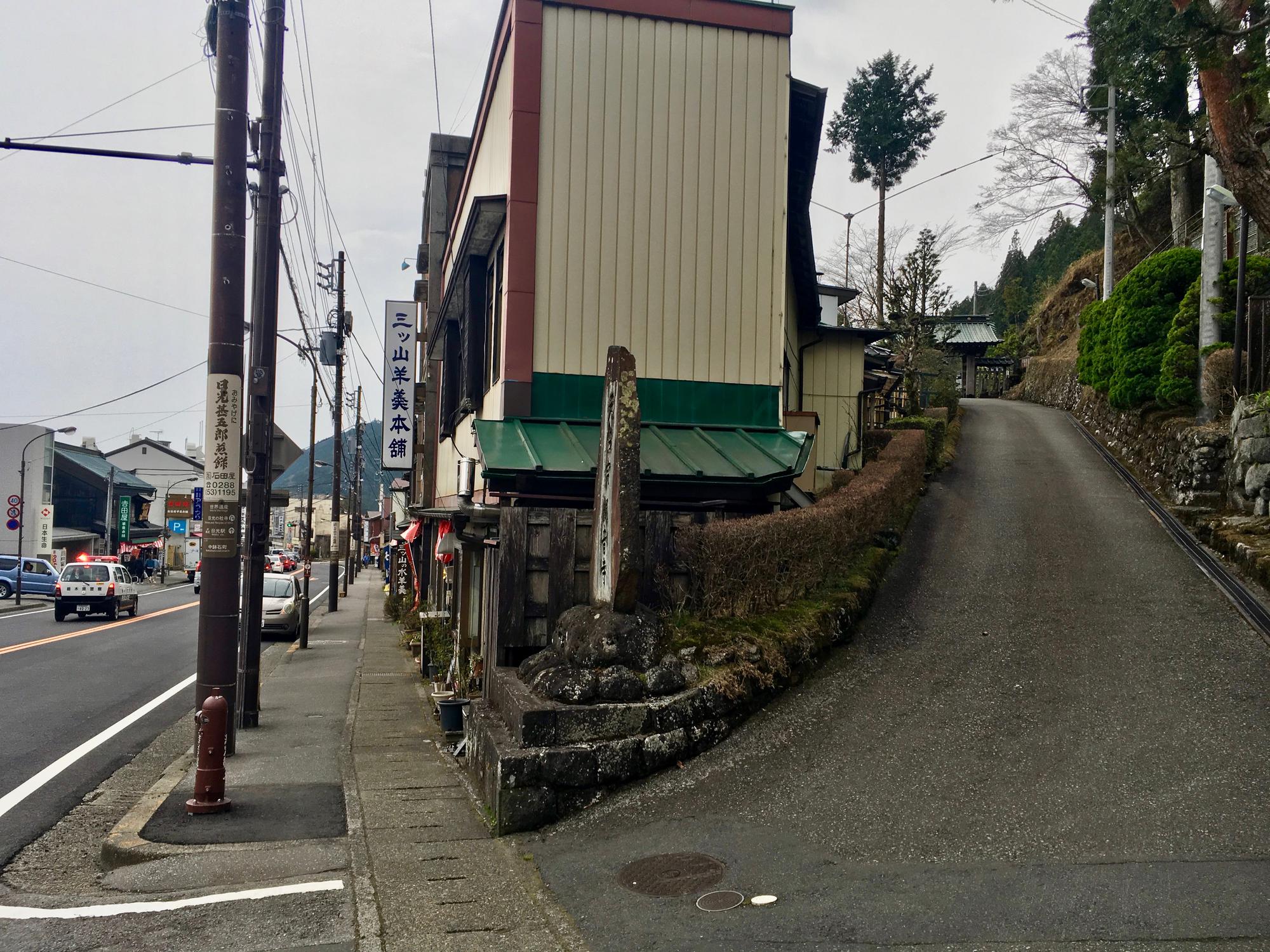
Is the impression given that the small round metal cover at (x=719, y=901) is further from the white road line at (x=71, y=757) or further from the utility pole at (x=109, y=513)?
the utility pole at (x=109, y=513)

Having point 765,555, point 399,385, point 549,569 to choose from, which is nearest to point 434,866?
point 549,569

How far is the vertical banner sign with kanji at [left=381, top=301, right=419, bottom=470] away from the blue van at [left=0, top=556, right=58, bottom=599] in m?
21.9

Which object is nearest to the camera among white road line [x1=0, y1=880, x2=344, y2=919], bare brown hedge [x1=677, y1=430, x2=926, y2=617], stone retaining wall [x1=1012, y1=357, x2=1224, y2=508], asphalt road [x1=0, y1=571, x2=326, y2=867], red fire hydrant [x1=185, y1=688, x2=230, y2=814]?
white road line [x1=0, y1=880, x2=344, y2=919]

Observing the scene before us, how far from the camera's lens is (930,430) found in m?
20.5

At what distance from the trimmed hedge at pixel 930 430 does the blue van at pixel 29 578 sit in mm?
33287

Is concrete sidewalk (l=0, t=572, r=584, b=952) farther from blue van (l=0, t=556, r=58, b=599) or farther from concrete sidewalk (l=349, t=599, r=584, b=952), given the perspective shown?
blue van (l=0, t=556, r=58, b=599)

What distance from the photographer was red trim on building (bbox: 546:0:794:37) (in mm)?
11414

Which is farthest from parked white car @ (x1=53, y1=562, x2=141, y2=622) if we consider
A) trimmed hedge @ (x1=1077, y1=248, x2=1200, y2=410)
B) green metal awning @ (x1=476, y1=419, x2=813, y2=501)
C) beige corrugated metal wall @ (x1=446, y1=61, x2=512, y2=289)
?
trimmed hedge @ (x1=1077, y1=248, x2=1200, y2=410)

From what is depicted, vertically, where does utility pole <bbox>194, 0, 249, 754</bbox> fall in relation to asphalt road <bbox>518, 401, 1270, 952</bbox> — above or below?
above

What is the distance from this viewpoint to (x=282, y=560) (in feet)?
210

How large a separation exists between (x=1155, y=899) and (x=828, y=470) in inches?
512

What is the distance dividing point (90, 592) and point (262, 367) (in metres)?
20.8

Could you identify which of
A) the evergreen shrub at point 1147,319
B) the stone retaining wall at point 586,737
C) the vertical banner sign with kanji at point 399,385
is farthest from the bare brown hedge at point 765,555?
the vertical banner sign with kanji at point 399,385

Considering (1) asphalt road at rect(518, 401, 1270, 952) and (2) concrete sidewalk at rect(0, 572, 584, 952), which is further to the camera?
(2) concrete sidewalk at rect(0, 572, 584, 952)
